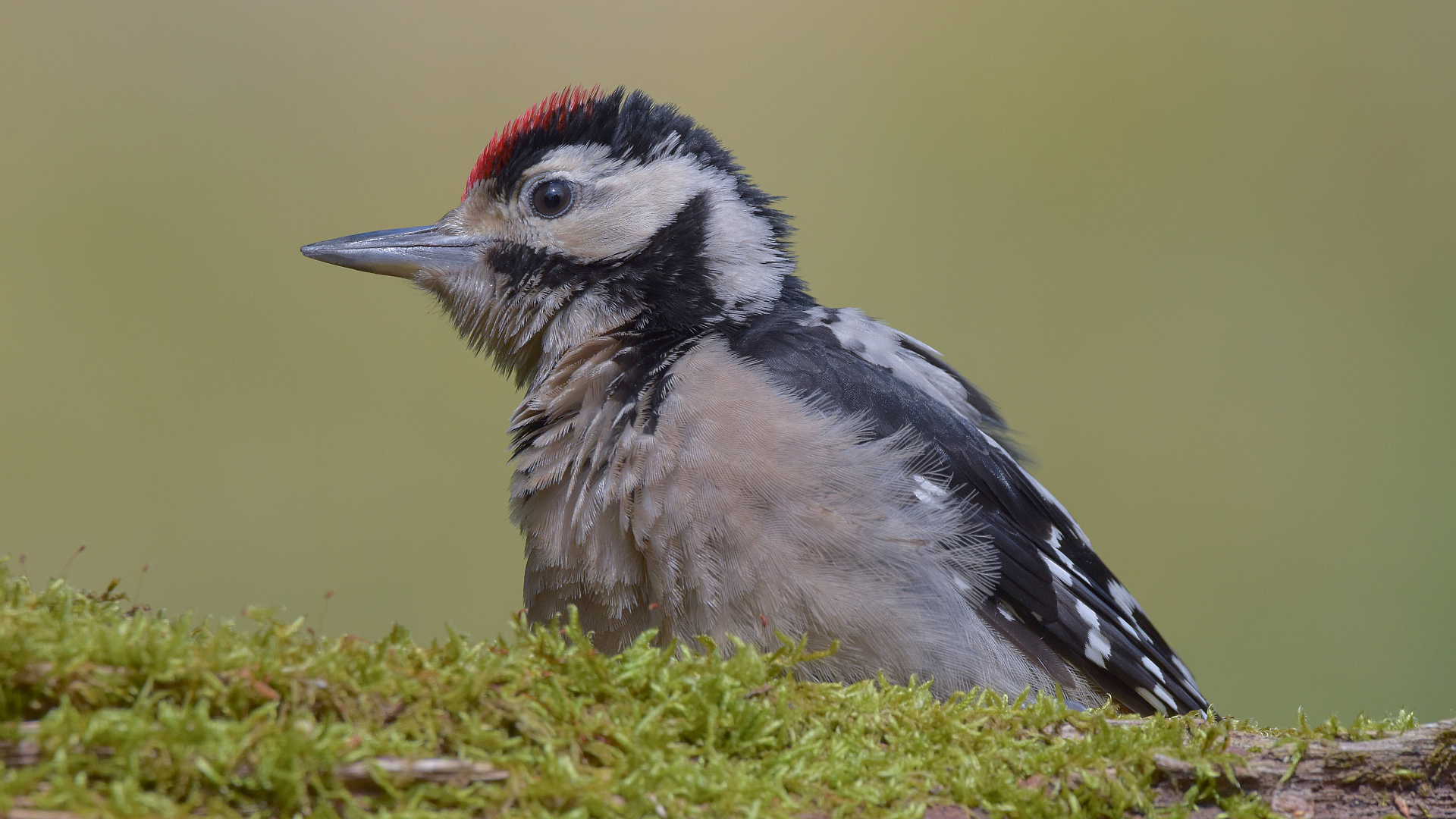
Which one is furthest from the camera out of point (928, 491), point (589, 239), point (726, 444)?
point (589, 239)

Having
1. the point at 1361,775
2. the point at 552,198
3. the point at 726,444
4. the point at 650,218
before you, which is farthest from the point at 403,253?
the point at 1361,775

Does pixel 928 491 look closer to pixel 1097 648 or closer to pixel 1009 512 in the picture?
pixel 1009 512

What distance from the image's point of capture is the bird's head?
7.05 feet

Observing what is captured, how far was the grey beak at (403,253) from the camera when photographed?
89.6 inches

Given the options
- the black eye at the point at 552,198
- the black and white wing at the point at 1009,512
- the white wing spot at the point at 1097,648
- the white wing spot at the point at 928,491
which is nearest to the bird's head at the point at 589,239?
the black eye at the point at 552,198

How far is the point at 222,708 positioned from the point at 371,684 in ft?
0.43

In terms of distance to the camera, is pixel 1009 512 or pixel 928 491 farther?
pixel 1009 512

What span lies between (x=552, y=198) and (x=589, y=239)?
0.15 m

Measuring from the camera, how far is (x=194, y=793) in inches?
32.6

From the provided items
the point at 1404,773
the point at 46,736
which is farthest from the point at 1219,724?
the point at 46,736

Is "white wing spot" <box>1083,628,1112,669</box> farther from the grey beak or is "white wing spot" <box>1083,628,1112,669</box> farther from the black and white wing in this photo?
the grey beak

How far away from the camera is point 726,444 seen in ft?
5.74

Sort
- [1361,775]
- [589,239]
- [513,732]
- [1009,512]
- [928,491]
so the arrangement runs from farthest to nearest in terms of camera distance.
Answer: [589,239] < [1009,512] < [928,491] < [1361,775] < [513,732]

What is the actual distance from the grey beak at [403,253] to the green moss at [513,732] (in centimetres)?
112
